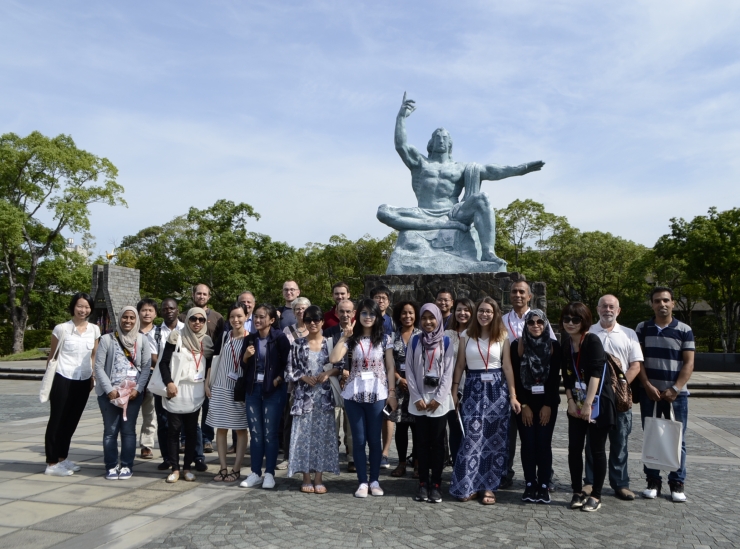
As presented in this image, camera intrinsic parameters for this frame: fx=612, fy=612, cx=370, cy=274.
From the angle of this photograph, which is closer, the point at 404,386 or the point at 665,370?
the point at 665,370

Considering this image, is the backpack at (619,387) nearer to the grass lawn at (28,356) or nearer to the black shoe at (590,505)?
the black shoe at (590,505)

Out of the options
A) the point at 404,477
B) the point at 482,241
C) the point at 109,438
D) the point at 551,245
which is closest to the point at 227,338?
the point at 109,438

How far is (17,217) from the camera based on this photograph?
2333 centimetres

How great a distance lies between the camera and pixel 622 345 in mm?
4480

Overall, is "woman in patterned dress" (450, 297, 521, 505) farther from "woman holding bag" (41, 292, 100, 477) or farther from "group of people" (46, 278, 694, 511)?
"woman holding bag" (41, 292, 100, 477)

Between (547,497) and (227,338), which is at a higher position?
(227,338)

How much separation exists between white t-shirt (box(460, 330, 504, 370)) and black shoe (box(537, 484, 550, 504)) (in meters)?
0.88

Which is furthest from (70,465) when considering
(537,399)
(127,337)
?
(537,399)

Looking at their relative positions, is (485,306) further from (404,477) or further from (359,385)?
(404,477)

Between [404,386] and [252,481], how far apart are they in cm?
138

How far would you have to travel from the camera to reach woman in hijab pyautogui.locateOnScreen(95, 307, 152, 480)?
489 cm

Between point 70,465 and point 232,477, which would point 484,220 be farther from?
point 70,465

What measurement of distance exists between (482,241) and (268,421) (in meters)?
6.84

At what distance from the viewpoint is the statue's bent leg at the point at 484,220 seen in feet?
35.0
